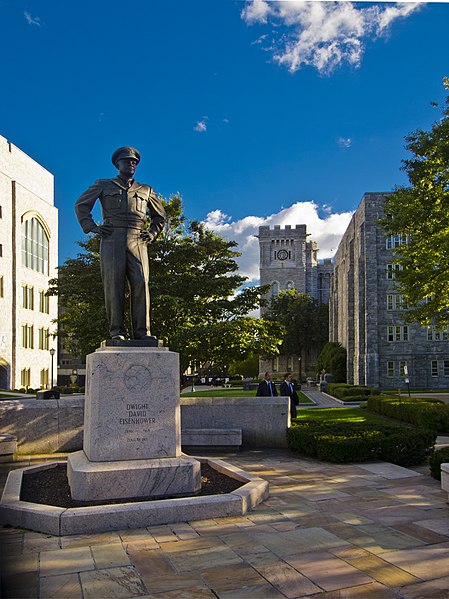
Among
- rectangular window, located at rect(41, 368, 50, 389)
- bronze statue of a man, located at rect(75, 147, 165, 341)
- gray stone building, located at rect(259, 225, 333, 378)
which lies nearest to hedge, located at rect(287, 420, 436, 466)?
bronze statue of a man, located at rect(75, 147, 165, 341)

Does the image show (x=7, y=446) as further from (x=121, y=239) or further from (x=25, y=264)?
(x=25, y=264)

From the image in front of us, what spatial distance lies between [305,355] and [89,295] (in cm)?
6797

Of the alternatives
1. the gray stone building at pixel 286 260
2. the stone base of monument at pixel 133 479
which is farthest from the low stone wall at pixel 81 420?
the gray stone building at pixel 286 260

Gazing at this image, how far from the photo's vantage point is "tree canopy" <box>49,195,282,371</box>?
53.2 ft

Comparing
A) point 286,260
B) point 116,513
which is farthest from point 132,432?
point 286,260

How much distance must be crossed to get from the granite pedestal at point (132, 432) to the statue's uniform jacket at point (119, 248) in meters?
0.64

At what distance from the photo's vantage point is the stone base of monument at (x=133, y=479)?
21.4ft

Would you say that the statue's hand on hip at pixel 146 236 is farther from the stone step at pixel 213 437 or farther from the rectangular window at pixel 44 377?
the rectangular window at pixel 44 377

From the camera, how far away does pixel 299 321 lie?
259 ft

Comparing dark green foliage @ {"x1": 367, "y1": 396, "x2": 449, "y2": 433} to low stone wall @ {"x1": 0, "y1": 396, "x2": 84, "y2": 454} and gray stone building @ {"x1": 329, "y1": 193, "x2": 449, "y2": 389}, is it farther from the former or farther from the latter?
gray stone building @ {"x1": 329, "y1": 193, "x2": 449, "y2": 389}

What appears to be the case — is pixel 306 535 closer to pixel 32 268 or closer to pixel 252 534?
pixel 252 534

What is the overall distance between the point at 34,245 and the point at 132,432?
43.0 meters

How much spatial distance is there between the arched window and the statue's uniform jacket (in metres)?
39.5

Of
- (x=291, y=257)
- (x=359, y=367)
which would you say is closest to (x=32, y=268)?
(x=359, y=367)
